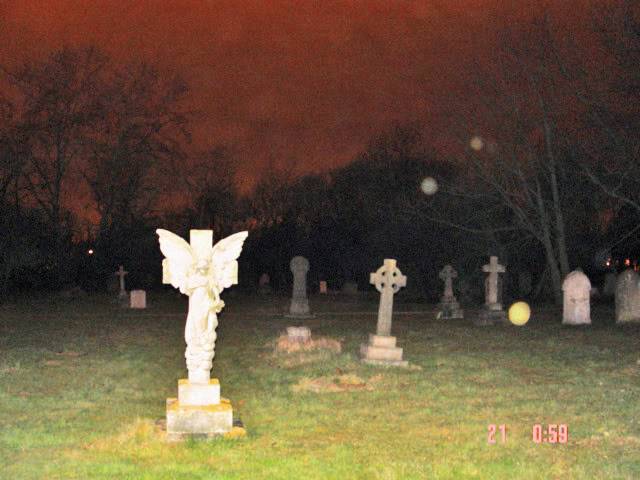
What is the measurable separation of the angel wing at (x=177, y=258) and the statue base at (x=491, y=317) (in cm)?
1671

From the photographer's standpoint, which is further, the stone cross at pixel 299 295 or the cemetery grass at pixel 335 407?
the stone cross at pixel 299 295

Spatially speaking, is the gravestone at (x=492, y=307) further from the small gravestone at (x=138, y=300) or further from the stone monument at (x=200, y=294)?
the stone monument at (x=200, y=294)

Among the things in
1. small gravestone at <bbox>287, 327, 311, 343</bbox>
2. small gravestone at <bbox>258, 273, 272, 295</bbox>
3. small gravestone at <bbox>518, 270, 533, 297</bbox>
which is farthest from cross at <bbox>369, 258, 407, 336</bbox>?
small gravestone at <bbox>258, 273, 272, 295</bbox>

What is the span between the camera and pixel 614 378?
42.5 feet

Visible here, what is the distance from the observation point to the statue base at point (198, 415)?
8453 millimetres

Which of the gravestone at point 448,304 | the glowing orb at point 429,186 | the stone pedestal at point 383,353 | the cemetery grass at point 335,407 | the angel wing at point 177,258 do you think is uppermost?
the glowing orb at point 429,186

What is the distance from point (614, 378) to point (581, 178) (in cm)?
2340

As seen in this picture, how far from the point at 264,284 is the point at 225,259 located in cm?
3789

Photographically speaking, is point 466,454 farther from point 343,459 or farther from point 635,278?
point 635,278

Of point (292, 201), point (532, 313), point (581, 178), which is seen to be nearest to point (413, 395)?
point (532, 313)

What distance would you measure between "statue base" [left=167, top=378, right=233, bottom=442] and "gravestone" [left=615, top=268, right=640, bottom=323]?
1677 cm

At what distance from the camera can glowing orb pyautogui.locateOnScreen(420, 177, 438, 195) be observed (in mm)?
41378
